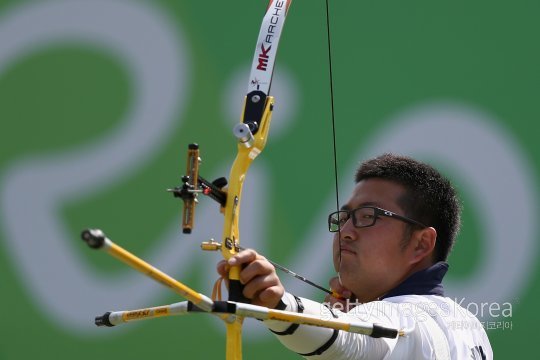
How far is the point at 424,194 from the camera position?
104 inches

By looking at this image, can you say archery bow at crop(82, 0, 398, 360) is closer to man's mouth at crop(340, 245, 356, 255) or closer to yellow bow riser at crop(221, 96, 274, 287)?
yellow bow riser at crop(221, 96, 274, 287)

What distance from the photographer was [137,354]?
Result: 3.54m

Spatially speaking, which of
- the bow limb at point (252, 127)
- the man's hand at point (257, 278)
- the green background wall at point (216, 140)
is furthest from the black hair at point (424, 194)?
the green background wall at point (216, 140)

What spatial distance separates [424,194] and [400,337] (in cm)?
62

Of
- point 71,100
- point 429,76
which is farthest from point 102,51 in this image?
point 429,76

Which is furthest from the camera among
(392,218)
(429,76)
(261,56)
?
(429,76)

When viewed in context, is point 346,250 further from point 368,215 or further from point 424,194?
point 424,194

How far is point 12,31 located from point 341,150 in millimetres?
1409

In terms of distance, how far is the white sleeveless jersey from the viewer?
1964 mm

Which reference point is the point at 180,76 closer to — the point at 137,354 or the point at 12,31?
the point at 12,31

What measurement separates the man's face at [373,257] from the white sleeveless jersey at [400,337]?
114 mm

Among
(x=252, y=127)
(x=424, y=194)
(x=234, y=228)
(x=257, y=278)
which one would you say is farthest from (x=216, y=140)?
(x=257, y=278)

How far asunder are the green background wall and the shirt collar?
3.65 ft
